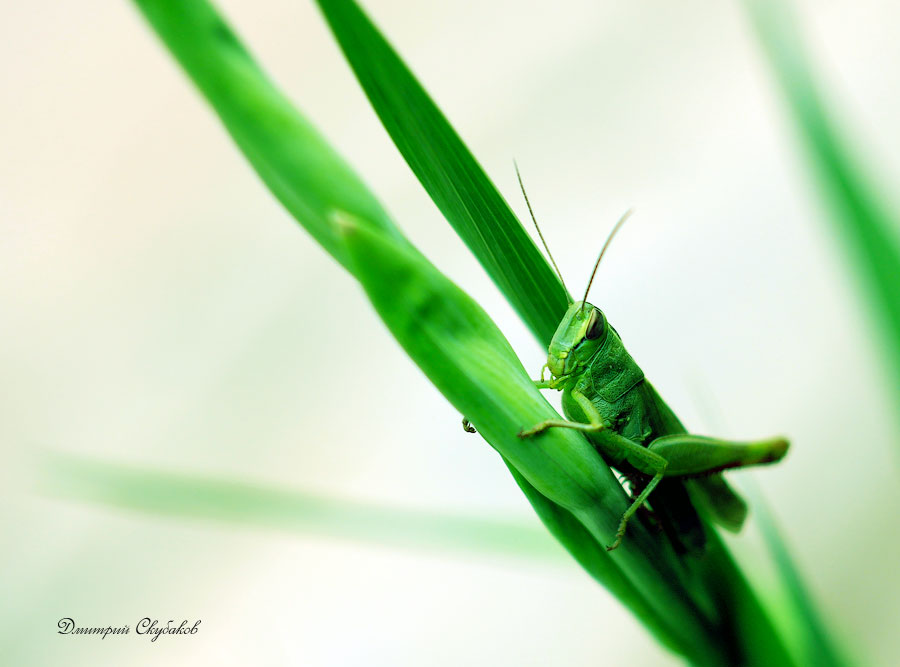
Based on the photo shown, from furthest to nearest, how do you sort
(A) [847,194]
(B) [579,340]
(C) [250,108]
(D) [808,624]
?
(B) [579,340] → (D) [808,624] → (A) [847,194] → (C) [250,108]

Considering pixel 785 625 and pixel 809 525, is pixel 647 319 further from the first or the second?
pixel 785 625

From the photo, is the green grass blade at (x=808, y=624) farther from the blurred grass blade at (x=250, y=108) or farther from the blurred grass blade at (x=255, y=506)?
the blurred grass blade at (x=250, y=108)

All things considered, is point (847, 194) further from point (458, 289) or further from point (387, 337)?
point (387, 337)

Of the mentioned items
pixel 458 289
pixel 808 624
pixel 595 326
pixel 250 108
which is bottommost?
pixel 808 624

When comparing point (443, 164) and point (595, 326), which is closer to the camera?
point (443, 164)

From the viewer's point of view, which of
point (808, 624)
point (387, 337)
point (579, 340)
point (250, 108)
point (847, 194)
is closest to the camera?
point (250, 108)

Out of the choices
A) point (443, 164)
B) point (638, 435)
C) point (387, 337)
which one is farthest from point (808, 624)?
point (387, 337)

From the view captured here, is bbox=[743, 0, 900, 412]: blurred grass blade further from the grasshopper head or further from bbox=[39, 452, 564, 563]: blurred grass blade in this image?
bbox=[39, 452, 564, 563]: blurred grass blade
